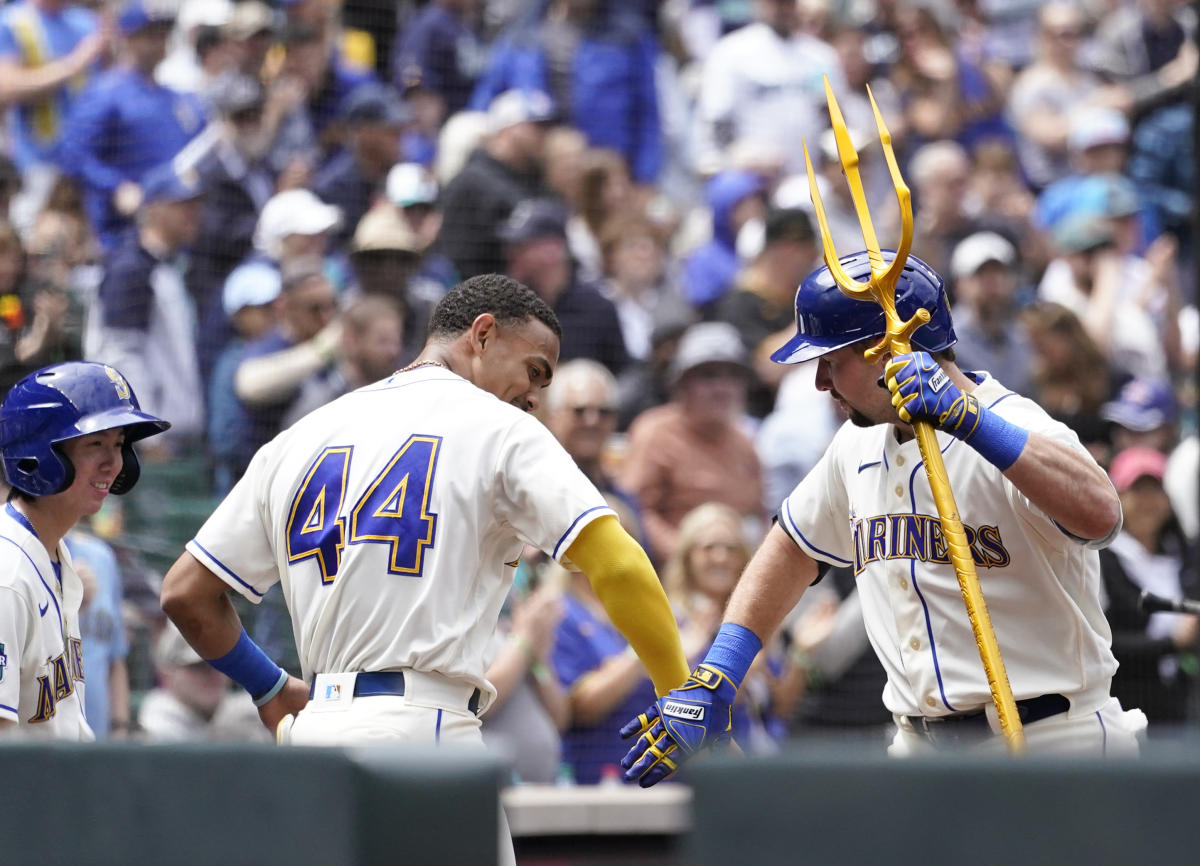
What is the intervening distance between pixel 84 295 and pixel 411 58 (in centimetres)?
303

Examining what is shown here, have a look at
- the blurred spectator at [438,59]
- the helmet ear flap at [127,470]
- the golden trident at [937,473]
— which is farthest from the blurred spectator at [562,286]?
the golden trident at [937,473]

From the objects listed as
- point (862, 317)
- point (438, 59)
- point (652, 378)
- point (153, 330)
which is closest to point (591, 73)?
point (438, 59)

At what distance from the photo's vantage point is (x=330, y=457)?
4035 mm

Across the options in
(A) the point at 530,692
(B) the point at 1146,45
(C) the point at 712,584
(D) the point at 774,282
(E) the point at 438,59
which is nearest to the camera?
(A) the point at 530,692

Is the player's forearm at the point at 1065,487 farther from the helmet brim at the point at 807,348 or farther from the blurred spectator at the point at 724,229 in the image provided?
the blurred spectator at the point at 724,229

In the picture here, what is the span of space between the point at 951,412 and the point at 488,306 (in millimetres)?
1194

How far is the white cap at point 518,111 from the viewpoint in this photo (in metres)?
9.53

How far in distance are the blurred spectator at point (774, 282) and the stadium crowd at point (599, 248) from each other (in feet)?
0.08

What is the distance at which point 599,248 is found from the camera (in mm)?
9727

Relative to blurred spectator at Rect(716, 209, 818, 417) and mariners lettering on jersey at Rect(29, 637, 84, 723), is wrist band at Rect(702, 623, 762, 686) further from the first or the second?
blurred spectator at Rect(716, 209, 818, 417)

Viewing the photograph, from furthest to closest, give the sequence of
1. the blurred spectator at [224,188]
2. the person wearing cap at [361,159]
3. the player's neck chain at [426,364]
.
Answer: the person wearing cap at [361,159], the blurred spectator at [224,188], the player's neck chain at [426,364]

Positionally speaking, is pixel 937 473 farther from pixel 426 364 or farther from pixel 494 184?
pixel 494 184

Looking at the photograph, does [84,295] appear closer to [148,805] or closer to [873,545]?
[873,545]

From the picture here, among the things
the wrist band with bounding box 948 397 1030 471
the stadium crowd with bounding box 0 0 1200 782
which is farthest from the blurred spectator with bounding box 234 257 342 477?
the wrist band with bounding box 948 397 1030 471
